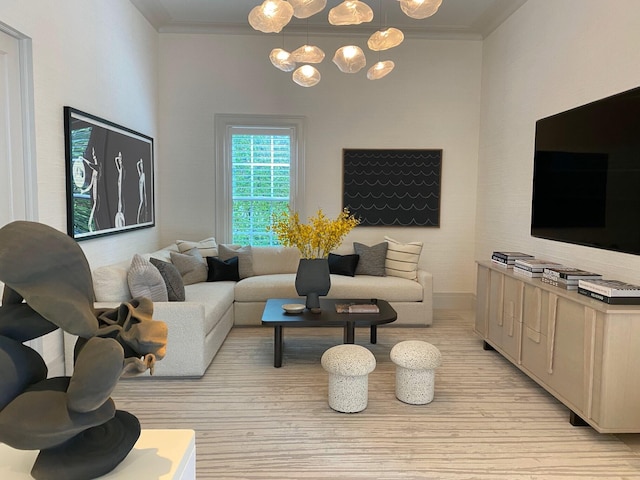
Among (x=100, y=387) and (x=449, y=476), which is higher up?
(x=100, y=387)

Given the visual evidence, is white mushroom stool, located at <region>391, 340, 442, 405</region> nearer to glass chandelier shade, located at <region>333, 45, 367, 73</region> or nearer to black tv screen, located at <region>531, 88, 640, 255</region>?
black tv screen, located at <region>531, 88, 640, 255</region>

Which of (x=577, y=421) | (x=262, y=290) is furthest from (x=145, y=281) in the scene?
(x=577, y=421)

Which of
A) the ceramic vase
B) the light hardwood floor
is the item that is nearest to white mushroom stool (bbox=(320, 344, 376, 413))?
the light hardwood floor

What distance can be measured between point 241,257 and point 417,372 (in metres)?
2.80

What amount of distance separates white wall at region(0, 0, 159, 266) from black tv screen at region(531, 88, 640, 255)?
3.83 meters

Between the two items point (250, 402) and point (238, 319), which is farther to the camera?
point (238, 319)

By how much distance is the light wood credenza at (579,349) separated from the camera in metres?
2.57

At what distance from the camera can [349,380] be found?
297 centimetres

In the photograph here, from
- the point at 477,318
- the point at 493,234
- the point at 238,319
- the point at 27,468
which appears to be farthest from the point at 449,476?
the point at 493,234

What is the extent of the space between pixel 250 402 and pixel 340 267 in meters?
2.48

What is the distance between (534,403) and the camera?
10.5ft

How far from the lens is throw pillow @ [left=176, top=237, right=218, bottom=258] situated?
17.1 feet

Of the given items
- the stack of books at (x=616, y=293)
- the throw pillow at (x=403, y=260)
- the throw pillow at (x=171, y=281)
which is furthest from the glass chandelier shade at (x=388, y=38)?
the throw pillow at (x=403, y=260)

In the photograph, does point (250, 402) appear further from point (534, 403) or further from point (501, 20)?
point (501, 20)
